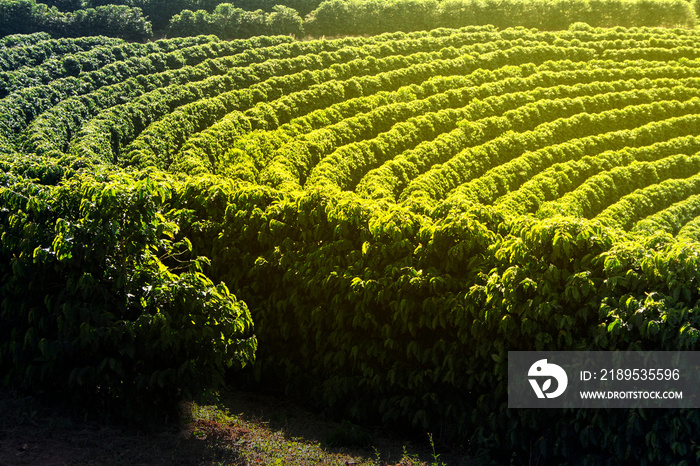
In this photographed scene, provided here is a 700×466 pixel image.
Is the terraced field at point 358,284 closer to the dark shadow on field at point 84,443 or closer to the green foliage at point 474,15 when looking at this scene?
the dark shadow on field at point 84,443


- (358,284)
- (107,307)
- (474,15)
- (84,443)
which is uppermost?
(474,15)

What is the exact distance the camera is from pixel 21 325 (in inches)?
370

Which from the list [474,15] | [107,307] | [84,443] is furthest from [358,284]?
[474,15]

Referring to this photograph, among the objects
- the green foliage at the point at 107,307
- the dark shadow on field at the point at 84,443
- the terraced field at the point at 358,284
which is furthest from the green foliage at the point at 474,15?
the dark shadow on field at the point at 84,443

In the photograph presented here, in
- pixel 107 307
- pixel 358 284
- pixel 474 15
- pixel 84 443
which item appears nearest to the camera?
pixel 84 443

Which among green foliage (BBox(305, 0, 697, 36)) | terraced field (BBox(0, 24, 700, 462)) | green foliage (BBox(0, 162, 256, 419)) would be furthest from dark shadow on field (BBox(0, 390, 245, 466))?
green foliage (BBox(305, 0, 697, 36))

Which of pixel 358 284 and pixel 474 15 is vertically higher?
pixel 474 15

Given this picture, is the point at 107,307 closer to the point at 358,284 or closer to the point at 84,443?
the point at 84,443

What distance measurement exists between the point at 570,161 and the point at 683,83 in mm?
12297

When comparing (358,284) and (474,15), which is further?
(474,15)

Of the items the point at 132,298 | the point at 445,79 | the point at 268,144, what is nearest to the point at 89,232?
the point at 132,298

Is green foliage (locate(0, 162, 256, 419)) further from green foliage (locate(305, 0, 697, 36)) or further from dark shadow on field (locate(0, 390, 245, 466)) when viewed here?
green foliage (locate(305, 0, 697, 36))

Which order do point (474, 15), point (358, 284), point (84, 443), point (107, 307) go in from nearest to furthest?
1. point (84, 443)
2. point (107, 307)
3. point (358, 284)
4. point (474, 15)

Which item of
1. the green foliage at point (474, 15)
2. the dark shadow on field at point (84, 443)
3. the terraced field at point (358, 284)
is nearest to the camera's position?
the dark shadow on field at point (84, 443)
